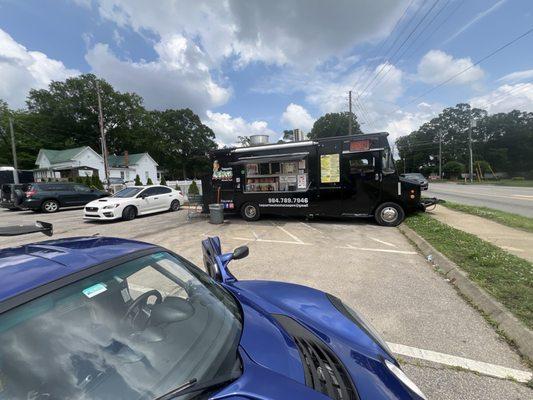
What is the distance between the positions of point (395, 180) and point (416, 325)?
21.7 ft

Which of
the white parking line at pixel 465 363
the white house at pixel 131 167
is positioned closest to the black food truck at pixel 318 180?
the white parking line at pixel 465 363

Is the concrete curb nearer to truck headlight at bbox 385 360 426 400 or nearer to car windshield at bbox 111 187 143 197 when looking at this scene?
truck headlight at bbox 385 360 426 400

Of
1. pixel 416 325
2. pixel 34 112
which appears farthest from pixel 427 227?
pixel 34 112

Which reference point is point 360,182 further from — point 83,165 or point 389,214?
point 83,165

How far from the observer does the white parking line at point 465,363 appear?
92.6 inches

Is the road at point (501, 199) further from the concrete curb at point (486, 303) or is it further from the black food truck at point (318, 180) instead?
the concrete curb at point (486, 303)

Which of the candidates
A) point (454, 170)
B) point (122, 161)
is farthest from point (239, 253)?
point (454, 170)

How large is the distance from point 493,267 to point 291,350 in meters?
4.62

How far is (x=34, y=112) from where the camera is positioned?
50906 millimetres

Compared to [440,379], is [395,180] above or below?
above

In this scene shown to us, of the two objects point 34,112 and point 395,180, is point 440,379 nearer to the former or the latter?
point 395,180

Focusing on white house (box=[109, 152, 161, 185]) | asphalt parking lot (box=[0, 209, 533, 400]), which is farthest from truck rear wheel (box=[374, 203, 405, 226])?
white house (box=[109, 152, 161, 185])

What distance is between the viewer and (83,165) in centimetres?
3956

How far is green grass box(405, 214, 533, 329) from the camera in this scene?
3320 mm
